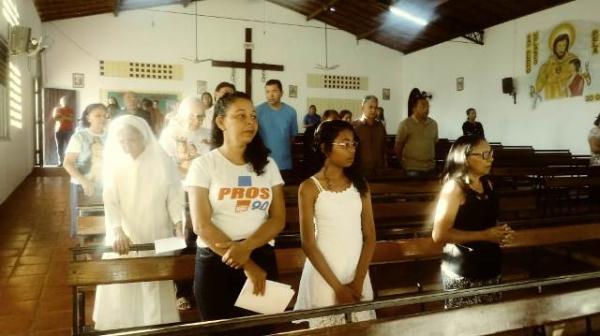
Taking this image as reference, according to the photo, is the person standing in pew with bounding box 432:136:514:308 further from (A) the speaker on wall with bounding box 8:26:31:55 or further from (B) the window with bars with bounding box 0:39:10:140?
(A) the speaker on wall with bounding box 8:26:31:55

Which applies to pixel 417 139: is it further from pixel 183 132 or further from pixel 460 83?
pixel 460 83

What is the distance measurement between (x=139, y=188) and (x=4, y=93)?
20.6 ft

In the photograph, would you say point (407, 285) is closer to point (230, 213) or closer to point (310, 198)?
point (310, 198)

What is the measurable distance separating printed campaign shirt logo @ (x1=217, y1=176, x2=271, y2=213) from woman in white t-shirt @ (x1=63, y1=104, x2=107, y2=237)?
2.43 meters

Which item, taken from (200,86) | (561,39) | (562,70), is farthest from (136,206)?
(200,86)

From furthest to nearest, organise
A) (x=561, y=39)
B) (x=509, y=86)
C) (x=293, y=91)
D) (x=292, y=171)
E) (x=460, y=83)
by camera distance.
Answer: (x=293, y=91) < (x=460, y=83) < (x=509, y=86) < (x=561, y=39) < (x=292, y=171)

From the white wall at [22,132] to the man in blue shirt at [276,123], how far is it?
4.89 m

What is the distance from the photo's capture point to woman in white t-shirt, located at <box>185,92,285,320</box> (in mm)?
1789

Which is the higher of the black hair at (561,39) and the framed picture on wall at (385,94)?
the black hair at (561,39)

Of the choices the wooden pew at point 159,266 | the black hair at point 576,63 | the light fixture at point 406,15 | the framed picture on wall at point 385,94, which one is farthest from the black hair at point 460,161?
the framed picture on wall at point 385,94

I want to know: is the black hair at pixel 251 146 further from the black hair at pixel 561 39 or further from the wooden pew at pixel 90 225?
the black hair at pixel 561 39

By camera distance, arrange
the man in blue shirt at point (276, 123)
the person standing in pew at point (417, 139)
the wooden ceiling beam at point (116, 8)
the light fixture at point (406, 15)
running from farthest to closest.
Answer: the wooden ceiling beam at point (116, 8) < the light fixture at point (406, 15) < the person standing in pew at point (417, 139) < the man in blue shirt at point (276, 123)

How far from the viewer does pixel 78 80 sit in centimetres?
1274

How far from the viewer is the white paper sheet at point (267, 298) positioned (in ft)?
5.84
